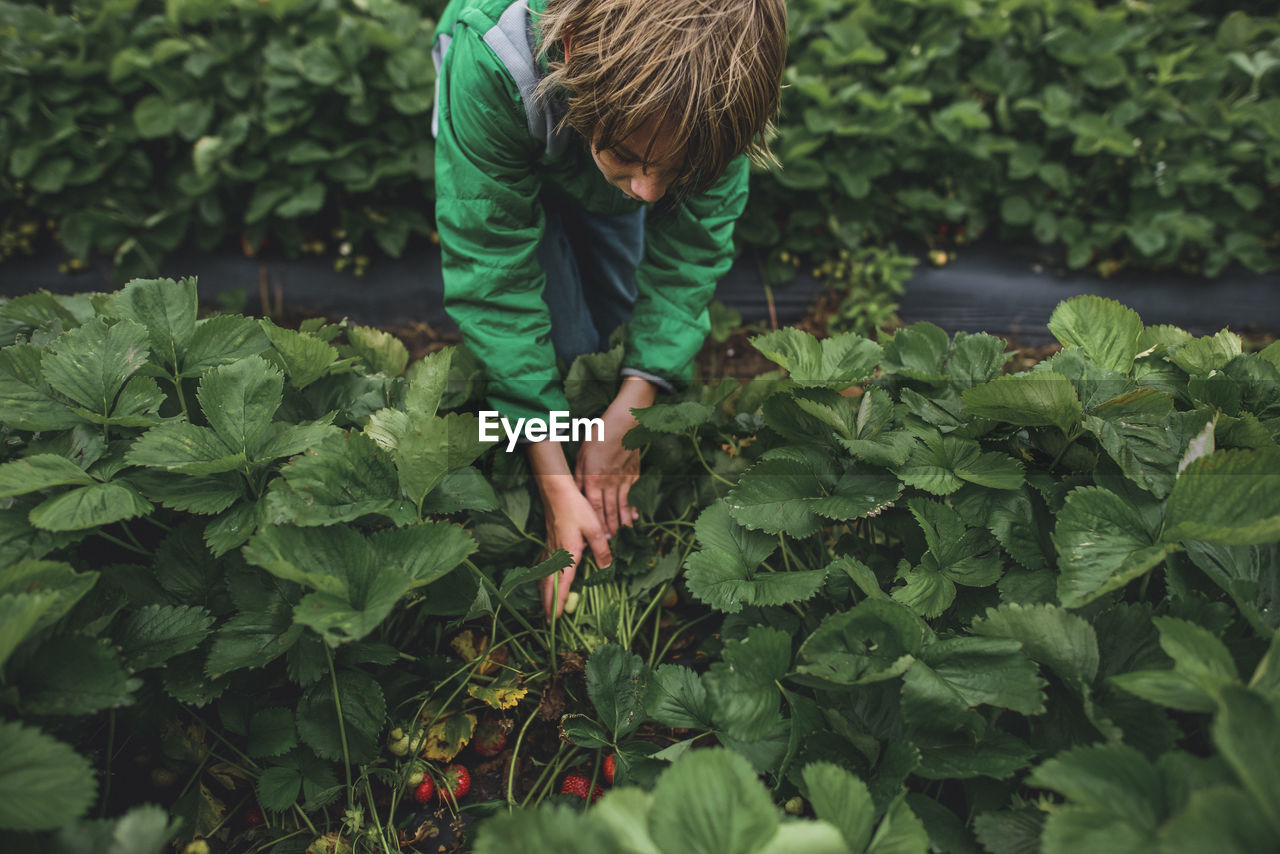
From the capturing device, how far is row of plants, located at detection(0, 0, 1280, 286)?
252cm

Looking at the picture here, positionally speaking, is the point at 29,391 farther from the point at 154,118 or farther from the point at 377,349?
the point at 154,118

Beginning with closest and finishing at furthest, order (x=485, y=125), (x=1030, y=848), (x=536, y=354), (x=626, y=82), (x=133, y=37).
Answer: (x=1030, y=848) < (x=626, y=82) < (x=485, y=125) < (x=536, y=354) < (x=133, y=37)

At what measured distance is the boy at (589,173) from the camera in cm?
99

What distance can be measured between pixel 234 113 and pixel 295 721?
8.11 ft

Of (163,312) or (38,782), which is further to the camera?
(163,312)

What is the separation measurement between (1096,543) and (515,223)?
107cm

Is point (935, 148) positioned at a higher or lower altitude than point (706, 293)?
higher

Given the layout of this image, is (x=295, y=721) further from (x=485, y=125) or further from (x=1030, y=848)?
(x=485, y=125)

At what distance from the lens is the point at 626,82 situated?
98cm

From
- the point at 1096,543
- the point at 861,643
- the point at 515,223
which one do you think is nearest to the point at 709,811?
the point at 861,643

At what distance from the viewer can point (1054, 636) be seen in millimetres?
765

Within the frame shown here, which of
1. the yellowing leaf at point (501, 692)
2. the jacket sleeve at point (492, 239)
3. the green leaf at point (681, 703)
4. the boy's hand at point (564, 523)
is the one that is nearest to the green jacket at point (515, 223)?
the jacket sleeve at point (492, 239)

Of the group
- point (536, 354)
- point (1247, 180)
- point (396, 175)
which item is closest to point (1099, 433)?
point (536, 354)

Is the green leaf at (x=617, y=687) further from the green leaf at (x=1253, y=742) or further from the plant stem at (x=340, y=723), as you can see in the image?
the green leaf at (x=1253, y=742)
